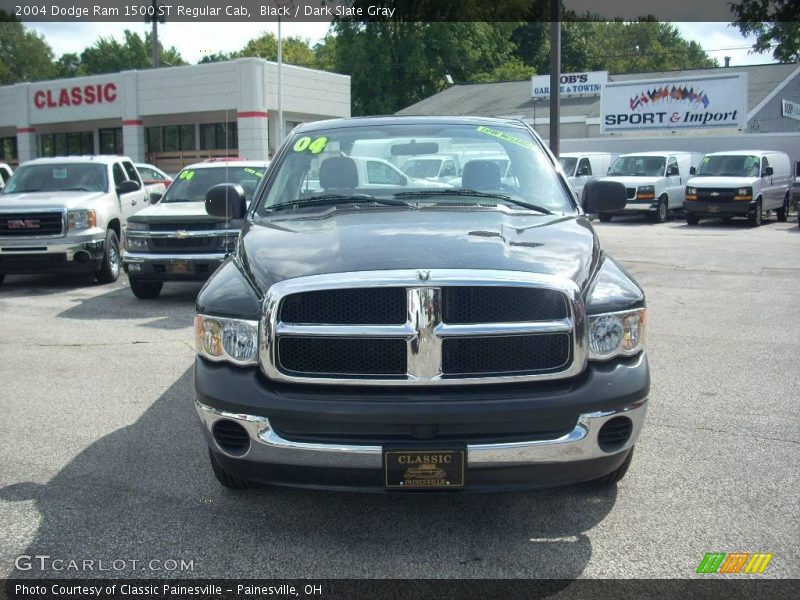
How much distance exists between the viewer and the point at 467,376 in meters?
3.51

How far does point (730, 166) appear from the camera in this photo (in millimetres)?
24188

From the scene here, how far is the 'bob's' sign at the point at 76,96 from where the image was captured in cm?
3672

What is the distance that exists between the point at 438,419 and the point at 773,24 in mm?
59833

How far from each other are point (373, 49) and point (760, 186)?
125 ft

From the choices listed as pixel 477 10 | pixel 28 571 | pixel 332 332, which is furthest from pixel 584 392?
pixel 477 10

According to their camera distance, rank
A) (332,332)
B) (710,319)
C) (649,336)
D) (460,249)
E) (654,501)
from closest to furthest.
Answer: (332,332) < (460,249) < (654,501) < (649,336) < (710,319)

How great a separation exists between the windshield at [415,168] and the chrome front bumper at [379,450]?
5.21ft

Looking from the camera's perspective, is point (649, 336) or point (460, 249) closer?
point (460, 249)

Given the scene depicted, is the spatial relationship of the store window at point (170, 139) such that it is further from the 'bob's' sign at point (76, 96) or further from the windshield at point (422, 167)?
the windshield at point (422, 167)

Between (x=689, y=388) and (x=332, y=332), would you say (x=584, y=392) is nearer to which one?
(x=332, y=332)

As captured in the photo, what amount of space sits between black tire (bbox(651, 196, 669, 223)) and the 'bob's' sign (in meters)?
23.3

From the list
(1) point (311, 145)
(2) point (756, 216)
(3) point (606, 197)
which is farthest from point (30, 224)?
(2) point (756, 216)

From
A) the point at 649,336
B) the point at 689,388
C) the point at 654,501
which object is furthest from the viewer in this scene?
the point at 649,336
